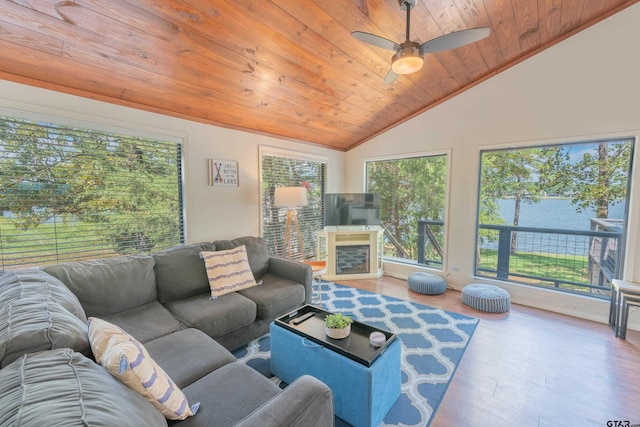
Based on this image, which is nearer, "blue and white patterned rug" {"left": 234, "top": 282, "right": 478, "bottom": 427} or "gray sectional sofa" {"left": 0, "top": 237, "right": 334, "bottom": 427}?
"gray sectional sofa" {"left": 0, "top": 237, "right": 334, "bottom": 427}

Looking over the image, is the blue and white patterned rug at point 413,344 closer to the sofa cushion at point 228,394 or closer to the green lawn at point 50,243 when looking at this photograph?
the sofa cushion at point 228,394

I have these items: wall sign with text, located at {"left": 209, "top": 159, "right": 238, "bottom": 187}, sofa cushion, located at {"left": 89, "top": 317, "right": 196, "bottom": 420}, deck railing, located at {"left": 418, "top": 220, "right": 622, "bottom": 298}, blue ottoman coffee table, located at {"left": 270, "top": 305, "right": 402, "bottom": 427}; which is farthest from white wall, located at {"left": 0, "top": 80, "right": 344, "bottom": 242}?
deck railing, located at {"left": 418, "top": 220, "right": 622, "bottom": 298}

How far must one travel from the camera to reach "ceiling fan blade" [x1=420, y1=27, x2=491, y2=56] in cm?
179

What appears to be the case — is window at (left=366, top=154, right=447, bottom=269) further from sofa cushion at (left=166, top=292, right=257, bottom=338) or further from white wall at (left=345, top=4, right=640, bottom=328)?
sofa cushion at (left=166, top=292, right=257, bottom=338)

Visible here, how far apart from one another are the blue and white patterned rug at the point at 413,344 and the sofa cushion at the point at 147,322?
65cm

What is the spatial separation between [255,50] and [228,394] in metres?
2.47

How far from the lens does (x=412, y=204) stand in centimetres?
448

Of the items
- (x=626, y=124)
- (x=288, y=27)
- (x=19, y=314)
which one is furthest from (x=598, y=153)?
(x=19, y=314)

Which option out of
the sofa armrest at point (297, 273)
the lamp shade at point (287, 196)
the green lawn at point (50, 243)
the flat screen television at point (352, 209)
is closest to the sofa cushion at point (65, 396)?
the green lawn at point (50, 243)

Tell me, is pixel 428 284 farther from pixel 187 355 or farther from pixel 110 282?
pixel 110 282

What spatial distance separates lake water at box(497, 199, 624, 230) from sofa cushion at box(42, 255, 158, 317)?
14.1ft

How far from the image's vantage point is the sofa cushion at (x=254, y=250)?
2918 mm

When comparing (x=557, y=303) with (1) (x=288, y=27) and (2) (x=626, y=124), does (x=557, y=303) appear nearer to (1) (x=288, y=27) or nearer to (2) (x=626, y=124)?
(2) (x=626, y=124)

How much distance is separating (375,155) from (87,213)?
3.95 meters
